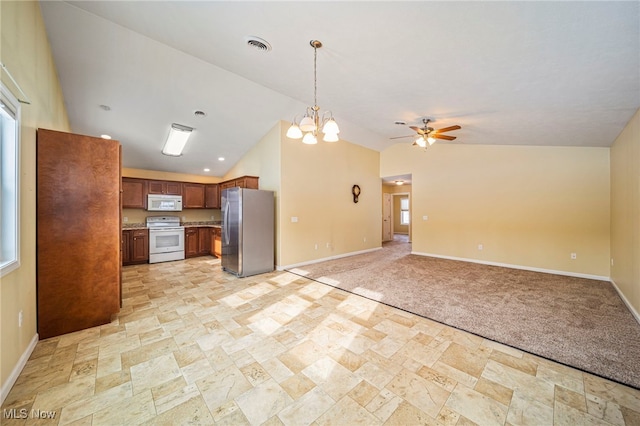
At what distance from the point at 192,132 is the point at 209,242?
323cm

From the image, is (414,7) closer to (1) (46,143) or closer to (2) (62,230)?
(1) (46,143)

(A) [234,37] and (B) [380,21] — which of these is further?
(A) [234,37]

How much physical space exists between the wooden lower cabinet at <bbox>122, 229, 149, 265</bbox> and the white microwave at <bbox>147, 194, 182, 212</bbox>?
710mm

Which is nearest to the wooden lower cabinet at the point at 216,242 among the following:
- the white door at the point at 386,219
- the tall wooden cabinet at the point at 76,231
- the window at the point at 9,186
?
the tall wooden cabinet at the point at 76,231

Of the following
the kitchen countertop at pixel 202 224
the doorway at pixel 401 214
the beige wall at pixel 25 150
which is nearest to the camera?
the beige wall at pixel 25 150

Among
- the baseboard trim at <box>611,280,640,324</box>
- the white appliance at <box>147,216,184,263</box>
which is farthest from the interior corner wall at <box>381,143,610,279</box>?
the white appliance at <box>147,216,184,263</box>

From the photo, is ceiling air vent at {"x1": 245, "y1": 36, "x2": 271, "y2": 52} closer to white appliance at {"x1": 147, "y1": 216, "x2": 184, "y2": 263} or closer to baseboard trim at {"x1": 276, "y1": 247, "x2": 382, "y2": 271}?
baseboard trim at {"x1": 276, "y1": 247, "x2": 382, "y2": 271}

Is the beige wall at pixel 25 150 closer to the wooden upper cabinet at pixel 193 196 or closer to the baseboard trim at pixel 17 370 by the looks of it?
the baseboard trim at pixel 17 370

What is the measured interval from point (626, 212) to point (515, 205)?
1984 mm

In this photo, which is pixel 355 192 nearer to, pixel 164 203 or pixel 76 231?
pixel 164 203

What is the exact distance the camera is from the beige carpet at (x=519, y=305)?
220cm

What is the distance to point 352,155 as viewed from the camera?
22.1ft

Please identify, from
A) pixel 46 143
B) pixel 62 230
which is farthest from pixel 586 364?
pixel 46 143

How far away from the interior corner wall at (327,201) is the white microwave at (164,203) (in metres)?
3.39
